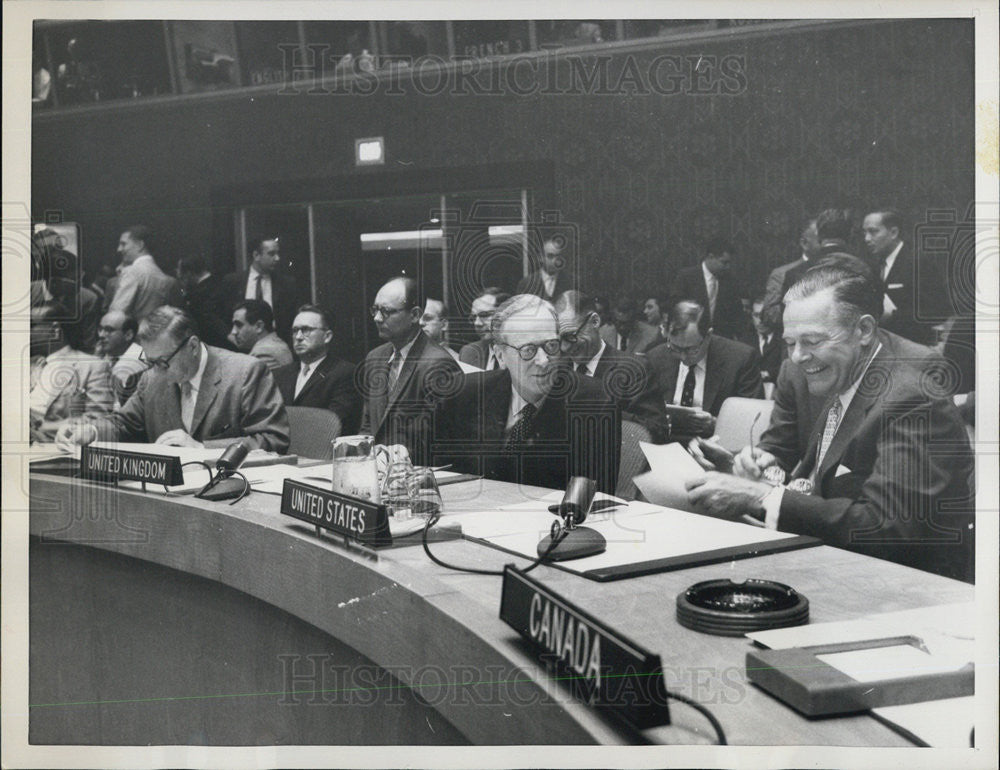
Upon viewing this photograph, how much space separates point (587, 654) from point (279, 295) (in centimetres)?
109

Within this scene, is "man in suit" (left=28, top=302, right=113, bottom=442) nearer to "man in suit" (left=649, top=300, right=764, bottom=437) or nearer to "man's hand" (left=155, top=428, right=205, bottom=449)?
"man's hand" (left=155, top=428, right=205, bottom=449)

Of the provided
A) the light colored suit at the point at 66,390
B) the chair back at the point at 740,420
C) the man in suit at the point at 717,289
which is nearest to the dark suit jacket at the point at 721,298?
the man in suit at the point at 717,289

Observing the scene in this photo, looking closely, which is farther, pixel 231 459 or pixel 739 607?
pixel 231 459

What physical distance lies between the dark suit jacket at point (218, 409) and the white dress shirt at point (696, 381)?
82 cm

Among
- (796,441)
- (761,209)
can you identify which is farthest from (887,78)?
(796,441)

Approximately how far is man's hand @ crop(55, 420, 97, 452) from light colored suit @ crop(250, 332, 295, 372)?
378 mm

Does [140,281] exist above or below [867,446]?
above

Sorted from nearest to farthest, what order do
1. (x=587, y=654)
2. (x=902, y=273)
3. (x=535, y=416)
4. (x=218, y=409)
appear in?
(x=587, y=654), (x=902, y=273), (x=535, y=416), (x=218, y=409)

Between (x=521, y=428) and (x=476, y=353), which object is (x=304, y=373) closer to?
(x=476, y=353)

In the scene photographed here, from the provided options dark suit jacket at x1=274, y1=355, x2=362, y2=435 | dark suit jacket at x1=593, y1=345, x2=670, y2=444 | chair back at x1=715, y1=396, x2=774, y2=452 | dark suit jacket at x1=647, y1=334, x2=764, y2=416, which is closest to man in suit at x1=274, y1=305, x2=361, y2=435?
dark suit jacket at x1=274, y1=355, x2=362, y2=435

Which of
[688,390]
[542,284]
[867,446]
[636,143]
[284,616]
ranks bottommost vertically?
[284,616]

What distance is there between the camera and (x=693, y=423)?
1.81 metres

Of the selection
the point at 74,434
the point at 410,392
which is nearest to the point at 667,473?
the point at 410,392

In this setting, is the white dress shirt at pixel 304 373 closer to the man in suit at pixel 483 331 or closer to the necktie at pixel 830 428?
the man in suit at pixel 483 331
